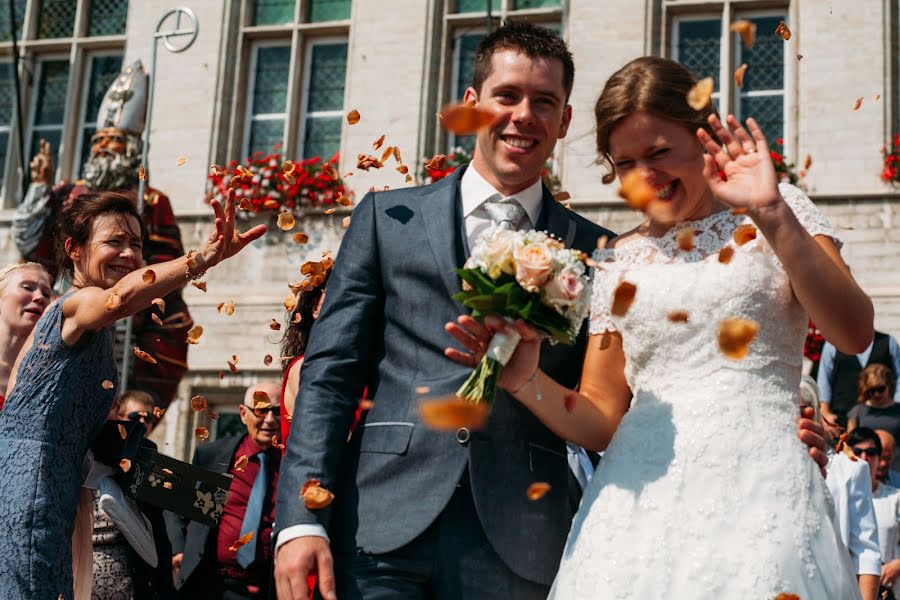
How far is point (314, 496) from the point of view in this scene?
11.4ft

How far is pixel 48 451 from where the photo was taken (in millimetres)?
4508

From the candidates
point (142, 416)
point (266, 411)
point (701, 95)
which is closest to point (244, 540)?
point (266, 411)

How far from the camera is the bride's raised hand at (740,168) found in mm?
3230

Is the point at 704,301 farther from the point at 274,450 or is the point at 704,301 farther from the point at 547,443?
the point at 274,450

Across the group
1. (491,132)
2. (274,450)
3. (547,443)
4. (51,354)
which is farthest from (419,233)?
(274,450)

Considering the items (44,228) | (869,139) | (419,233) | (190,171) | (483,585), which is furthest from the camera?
(190,171)

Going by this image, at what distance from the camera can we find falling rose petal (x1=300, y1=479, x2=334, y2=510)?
3.46 m

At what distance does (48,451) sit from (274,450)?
7.86 ft

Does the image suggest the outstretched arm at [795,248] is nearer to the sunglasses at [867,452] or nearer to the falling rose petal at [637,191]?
the falling rose petal at [637,191]

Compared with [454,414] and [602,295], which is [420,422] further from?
[602,295]

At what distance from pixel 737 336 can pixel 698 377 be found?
0.17 m

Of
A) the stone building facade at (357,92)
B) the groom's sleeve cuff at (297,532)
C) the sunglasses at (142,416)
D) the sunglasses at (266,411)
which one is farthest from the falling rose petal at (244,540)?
the stone building facade at (357,92)

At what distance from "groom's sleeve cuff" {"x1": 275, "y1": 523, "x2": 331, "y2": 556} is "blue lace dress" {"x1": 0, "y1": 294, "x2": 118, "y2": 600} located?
4.30 feet

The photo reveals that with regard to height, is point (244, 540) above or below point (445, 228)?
below
